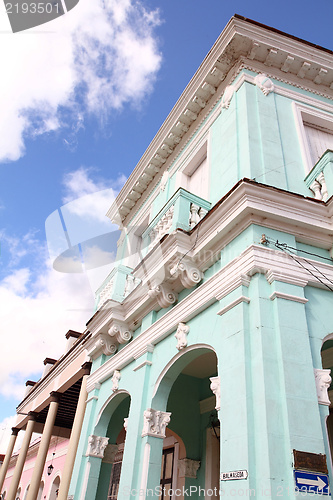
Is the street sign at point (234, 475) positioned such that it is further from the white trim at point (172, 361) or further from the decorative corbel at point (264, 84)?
the decorative corbel at point (264, 84)

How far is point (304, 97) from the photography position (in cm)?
775

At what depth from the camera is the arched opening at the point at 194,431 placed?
7.45 m

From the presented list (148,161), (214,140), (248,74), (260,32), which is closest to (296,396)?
(214,140)

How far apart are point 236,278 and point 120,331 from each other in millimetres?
3514

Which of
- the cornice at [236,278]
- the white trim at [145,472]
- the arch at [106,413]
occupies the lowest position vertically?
the white trim at [145,472]

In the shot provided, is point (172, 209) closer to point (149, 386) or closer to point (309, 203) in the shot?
point (309, 203)

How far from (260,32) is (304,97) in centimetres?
146

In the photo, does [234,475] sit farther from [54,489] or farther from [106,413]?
[54,489]

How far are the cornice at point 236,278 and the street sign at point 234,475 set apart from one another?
178 centimetres

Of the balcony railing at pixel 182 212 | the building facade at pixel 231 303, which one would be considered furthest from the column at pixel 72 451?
the balcony railing at pixel 182 212

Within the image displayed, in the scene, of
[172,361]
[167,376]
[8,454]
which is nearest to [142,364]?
[167,376]

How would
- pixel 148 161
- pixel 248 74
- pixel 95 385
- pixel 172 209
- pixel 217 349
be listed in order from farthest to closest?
pixel 148 161 → pixel 95 385 → pixel 248 74 → pixel 172 209 → pixel 217 349

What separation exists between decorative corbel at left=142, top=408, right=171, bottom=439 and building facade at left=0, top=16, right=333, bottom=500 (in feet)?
0.07

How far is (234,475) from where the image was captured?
3939 mm
